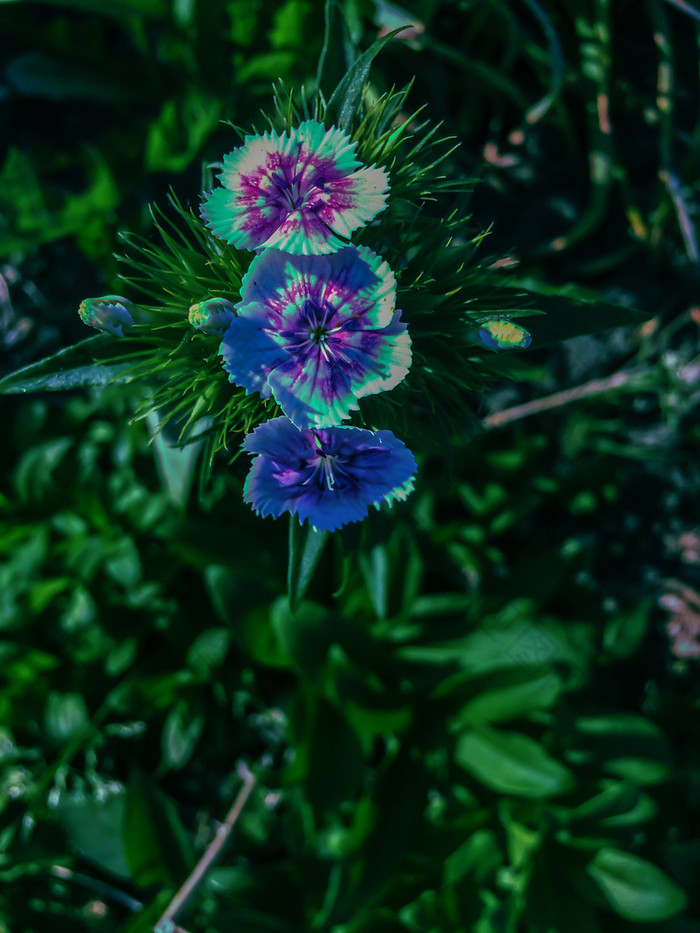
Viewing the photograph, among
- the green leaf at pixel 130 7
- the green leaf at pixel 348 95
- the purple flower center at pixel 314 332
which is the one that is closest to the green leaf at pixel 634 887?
the purple flower center at pixel 314 332

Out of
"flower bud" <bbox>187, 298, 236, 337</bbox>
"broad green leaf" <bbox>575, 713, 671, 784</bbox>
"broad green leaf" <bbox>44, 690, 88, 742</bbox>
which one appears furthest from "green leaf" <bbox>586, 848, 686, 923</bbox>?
"flower bud" <bbox>187, 298, 236, 337</bbox>

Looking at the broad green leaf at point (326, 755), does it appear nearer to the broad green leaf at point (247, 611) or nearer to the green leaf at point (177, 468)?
the broad green leaf at point (247, 611)

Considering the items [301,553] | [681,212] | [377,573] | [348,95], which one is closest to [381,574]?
[377,573]

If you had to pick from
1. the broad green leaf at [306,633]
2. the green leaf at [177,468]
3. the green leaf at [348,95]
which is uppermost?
the green leaf at [348,95]

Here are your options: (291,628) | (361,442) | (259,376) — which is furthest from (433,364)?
(291,628)

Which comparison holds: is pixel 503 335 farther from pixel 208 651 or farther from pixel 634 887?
pixel 634 887

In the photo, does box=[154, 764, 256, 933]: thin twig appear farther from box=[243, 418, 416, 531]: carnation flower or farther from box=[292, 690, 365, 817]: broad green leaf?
box=[243, 418, 416, 531]: carnation flower
